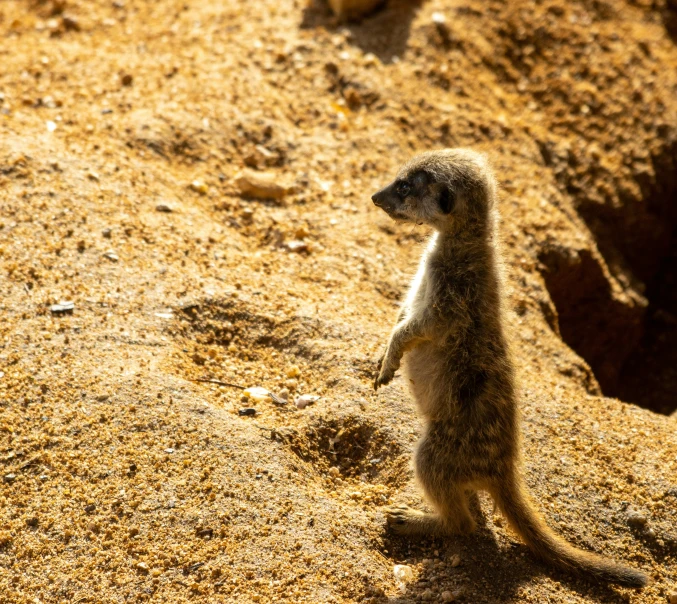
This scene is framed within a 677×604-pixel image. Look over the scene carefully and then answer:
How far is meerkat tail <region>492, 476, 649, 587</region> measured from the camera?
2.90 meters

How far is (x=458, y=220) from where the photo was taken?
10.7ft

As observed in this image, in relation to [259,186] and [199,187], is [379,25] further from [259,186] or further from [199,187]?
[199,187]

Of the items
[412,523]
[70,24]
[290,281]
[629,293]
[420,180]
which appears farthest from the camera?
[70,24]

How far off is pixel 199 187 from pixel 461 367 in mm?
2173

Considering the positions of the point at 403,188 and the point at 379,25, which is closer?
the point at 403,188

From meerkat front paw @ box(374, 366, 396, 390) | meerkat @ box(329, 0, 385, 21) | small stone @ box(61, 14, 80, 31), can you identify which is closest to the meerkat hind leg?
meerkat front paw @ box(374, 366, 396, 390)

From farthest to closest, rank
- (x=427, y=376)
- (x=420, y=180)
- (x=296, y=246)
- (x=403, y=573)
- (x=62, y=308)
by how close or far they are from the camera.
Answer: (x=296, y=246) → (x=62, y=308) → (x=420, y=180) → (x=427, y=376) → (x=403, y=573)

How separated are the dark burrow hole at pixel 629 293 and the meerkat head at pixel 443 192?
5.91ft

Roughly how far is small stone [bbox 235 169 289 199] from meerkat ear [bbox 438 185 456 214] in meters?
1.65

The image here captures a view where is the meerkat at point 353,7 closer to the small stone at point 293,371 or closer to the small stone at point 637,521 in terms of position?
the small stone at point 293,371

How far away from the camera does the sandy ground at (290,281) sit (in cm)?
298

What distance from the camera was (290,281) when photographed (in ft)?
13.7

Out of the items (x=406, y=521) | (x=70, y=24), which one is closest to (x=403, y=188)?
(x=406, y=521)

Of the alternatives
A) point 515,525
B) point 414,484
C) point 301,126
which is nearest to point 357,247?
point 301,126
